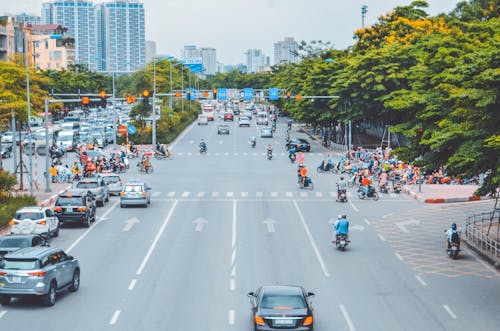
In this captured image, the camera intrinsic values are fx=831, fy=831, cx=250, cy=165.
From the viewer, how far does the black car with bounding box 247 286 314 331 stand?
19297 mm

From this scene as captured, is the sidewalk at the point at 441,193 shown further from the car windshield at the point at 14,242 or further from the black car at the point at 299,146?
the black car at the point at 299,146

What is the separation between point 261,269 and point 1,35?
98457mm

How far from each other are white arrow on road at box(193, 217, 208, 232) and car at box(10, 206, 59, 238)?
21.9ft

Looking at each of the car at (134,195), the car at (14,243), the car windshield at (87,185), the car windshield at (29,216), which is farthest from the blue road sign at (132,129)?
the car at (14,243)

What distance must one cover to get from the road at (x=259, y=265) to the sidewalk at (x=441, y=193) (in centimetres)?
110

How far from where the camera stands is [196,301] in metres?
24.2

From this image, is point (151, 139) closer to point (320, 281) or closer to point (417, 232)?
point (417, 232)

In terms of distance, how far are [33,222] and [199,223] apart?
29.5ft

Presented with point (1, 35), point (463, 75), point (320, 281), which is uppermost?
point (1, 35)

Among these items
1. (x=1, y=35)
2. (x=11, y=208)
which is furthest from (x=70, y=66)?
(x=11, y=208)

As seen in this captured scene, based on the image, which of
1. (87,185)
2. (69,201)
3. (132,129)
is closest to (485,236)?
(69,201)

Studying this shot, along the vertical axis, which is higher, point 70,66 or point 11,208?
point 70,66

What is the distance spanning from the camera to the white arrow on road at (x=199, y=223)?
3819 centimetres

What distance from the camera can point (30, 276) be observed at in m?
22.6
